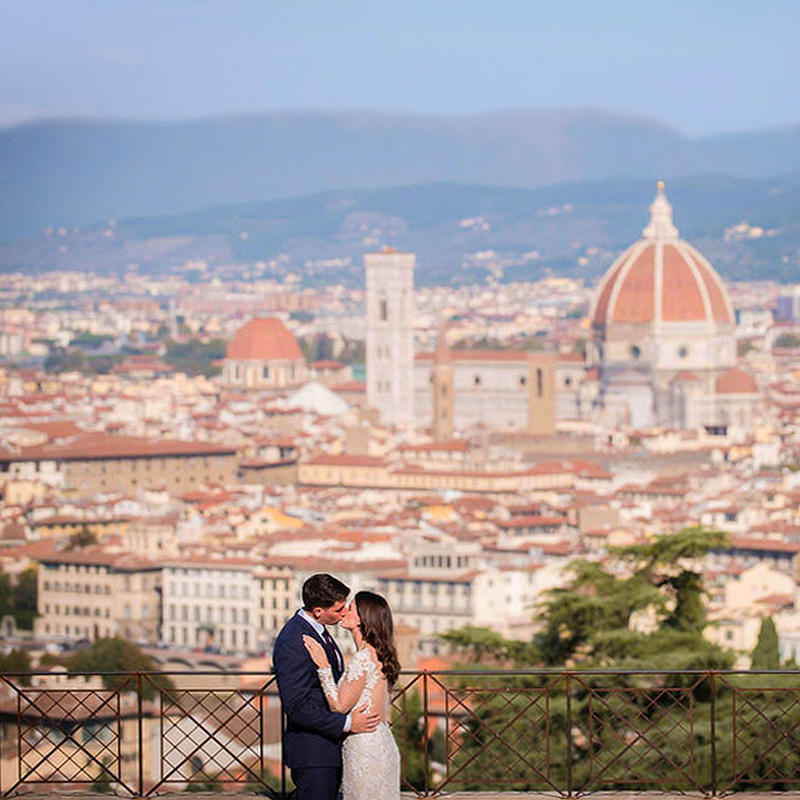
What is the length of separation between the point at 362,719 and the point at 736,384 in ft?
187

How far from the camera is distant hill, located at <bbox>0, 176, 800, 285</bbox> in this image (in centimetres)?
12594

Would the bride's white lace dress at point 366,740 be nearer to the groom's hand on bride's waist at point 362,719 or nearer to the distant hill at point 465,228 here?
the groom's hand on bride's waist at point 362,719

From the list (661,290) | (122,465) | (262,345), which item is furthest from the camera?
(262,345)

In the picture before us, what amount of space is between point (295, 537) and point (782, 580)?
24.2ft

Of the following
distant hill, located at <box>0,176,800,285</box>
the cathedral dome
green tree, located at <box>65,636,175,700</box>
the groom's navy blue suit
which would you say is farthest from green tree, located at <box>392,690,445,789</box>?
distant hill, located at <box>0,176,800,285</box>

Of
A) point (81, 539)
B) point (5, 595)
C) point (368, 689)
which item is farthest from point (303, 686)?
point (81, 539)

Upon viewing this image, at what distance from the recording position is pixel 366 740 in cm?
462

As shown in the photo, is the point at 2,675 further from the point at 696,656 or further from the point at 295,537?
the point at 295,537

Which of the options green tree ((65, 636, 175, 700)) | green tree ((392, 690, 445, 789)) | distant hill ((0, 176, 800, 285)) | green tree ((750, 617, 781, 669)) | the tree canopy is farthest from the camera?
distant hill ((0, 176, 800, 285))

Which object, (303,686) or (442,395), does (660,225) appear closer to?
(442,395)

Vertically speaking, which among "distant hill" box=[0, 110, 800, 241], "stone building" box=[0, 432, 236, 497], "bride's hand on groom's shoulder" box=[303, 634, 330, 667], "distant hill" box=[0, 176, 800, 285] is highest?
"distant hill" box=[0, 110, 800, 241]

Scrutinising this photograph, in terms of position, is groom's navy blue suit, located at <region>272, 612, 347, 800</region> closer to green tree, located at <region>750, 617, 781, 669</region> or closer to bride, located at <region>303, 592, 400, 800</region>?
bride, located at <region>303, 592, 400, 800</region>

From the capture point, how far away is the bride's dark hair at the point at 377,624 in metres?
4.52

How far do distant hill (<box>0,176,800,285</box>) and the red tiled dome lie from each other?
151 ft
